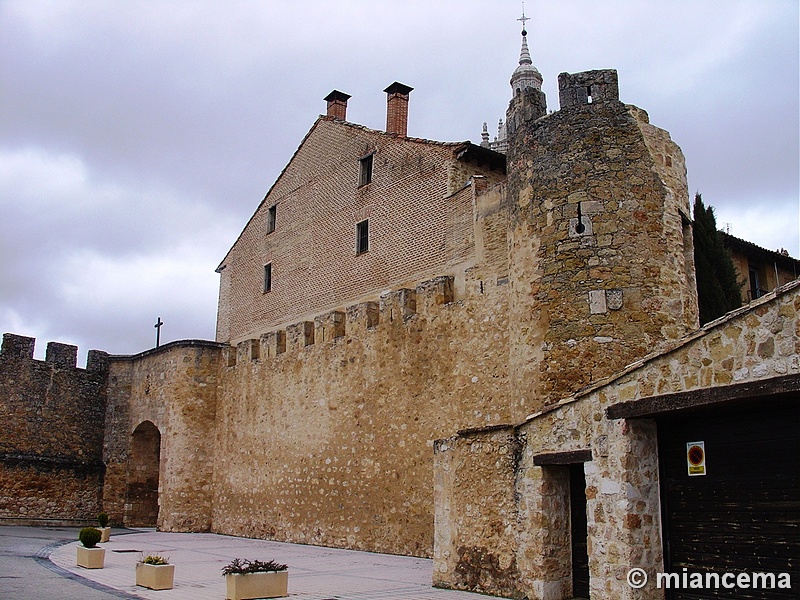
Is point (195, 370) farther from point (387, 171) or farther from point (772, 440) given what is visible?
point (772, 440)

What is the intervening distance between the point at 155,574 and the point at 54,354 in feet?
57.7

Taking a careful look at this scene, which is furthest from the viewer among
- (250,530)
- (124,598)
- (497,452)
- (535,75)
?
(535,75)

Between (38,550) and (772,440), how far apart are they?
46.6 feet

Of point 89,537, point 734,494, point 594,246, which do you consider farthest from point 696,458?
point 89,537

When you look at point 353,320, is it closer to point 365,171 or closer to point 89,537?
point 365,171

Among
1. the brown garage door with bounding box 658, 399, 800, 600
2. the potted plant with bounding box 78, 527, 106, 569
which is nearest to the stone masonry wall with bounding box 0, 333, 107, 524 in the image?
the potted plant with bounding box 78, 527, 106, 569

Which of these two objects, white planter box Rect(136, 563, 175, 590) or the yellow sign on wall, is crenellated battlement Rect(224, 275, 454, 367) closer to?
white planter box Rect(136, 563, 175, 590)

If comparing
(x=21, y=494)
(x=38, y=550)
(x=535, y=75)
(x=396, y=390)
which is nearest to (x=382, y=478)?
(x=396, y=390)

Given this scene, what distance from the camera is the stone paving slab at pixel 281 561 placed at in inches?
382

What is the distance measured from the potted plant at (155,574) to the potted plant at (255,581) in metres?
1.45

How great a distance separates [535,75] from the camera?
63.1 meters

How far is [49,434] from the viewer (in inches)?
972

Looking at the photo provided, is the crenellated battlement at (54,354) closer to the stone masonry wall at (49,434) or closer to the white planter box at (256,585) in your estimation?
the stone masonry wall at (49,434)

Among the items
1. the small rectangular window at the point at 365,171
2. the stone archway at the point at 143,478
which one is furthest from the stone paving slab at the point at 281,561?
the small rectangular window at the point at 365,171
